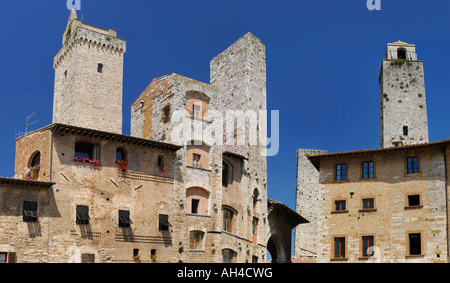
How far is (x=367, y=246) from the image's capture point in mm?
41094

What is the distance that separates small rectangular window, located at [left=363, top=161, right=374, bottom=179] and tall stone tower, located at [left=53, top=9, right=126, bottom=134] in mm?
27799

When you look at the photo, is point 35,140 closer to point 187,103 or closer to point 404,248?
point 187,103

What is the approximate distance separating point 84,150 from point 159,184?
18.4 feet

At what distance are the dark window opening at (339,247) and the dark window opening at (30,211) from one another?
2027 centimetres

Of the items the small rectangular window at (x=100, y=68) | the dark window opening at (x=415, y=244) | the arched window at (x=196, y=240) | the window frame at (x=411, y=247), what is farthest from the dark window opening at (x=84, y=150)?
the small rectangular window at (x=100, y=68)

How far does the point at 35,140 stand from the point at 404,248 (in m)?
25.1

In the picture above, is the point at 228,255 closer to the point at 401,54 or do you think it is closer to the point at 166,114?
the point at 166,114

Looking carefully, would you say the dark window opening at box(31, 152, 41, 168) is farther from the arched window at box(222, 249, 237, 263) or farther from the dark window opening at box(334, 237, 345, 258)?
the dark window opening at box(334, 237, 345, 258)

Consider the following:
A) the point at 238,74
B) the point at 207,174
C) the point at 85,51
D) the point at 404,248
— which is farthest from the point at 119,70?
the point at 404,248

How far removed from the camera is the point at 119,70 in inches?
2473

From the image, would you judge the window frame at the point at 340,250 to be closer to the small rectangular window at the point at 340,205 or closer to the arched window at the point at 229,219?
the small rectangular window at the point at 340,205

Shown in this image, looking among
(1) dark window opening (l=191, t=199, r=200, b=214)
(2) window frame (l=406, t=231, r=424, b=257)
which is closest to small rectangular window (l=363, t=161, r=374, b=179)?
(2) window frame (l=406, t=231, r=424, b=257)

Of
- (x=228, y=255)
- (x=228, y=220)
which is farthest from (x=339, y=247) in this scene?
(x=228, y=220)
